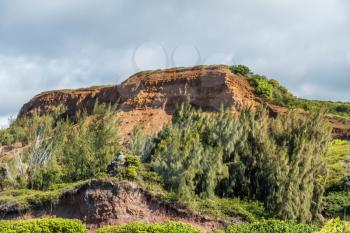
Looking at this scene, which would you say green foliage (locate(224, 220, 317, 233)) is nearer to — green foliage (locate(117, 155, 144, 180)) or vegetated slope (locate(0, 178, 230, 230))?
vegetated slope (locate(0, 178, 230, 230))

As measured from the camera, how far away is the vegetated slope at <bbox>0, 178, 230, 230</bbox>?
20.7m

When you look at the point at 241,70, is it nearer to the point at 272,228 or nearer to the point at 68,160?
the point at 68,160

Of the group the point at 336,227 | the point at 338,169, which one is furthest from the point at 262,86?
the point at 336,227

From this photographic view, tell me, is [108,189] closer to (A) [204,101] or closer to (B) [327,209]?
(B) [327,209]

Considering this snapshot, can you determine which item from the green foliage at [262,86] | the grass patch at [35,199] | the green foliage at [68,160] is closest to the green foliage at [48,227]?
the grass patch at [35,199]

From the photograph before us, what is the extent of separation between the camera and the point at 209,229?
20.9 m

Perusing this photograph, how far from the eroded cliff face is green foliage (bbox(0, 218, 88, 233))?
1389 inches

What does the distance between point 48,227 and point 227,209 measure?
6.76 metres

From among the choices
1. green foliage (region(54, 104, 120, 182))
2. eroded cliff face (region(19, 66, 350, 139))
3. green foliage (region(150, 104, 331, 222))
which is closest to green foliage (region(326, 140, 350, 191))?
green foliage (region(150, 104, 331, 222))

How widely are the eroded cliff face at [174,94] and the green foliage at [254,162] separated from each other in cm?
2761

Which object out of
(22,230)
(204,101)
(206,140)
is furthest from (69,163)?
(204,101)

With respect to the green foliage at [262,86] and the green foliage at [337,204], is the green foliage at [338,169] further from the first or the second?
the green foliage at [262,86]

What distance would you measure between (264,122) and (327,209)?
16.1ft

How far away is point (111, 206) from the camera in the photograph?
20.7 m
